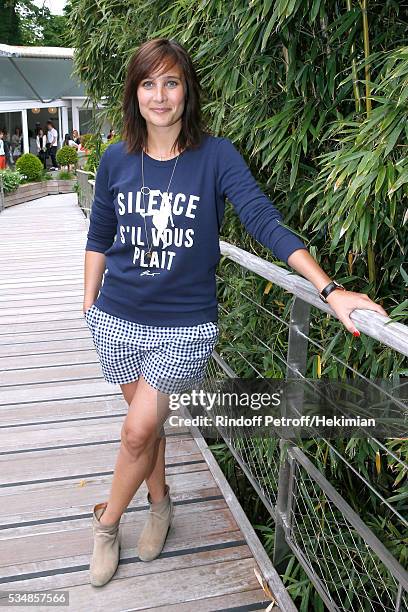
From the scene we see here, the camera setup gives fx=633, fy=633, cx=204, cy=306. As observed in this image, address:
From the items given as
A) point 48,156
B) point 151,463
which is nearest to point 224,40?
point 151,463

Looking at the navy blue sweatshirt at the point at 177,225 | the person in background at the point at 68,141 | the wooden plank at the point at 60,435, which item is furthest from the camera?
the person in background at the point at 68,141

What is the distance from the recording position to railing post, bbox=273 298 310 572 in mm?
1644

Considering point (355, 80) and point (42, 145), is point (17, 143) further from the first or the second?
point (355, 80)

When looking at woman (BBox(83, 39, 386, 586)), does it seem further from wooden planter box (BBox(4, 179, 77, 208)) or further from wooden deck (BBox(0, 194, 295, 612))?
wooden planter box (BBox(4, 179, 77, 208))

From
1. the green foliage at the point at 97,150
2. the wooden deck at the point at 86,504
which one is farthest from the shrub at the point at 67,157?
the wooden deck at the point at 86,504

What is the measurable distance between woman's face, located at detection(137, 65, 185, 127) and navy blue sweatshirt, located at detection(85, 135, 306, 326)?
0.10m

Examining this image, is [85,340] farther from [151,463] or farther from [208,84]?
[151,463]

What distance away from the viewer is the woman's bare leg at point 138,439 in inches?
61.7

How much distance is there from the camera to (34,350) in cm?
358

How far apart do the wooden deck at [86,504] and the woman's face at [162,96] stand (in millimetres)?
1216

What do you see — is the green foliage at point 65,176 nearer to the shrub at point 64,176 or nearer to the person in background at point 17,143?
the shrub at point 64,176

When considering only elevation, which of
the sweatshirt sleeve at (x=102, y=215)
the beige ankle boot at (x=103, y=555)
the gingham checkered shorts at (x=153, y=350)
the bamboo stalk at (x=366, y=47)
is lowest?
the beige ankle boot at (x=103, y=555)

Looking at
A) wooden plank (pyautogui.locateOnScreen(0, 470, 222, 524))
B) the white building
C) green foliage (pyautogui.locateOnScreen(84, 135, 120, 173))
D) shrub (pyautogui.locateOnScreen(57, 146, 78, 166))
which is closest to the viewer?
wooden plank (pyautogui.locateOnScreen(0, 470, 222, 524))

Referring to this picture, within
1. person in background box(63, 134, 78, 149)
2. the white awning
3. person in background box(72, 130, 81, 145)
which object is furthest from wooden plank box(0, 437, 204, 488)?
person in background box(63, 134, 78, 149)
